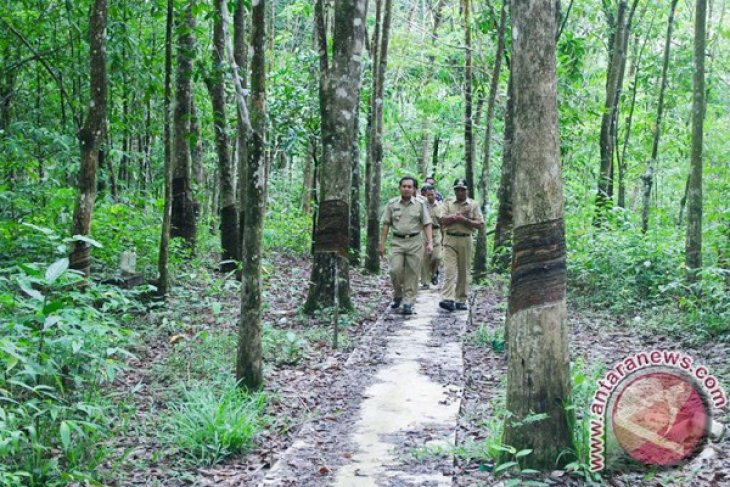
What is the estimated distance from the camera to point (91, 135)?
6.86 meters

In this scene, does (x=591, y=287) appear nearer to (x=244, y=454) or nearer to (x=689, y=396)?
(x=689, y=396)

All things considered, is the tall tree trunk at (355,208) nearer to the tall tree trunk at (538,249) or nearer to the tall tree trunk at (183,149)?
the tall tree trunk at (183,149)

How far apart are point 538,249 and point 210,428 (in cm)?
292

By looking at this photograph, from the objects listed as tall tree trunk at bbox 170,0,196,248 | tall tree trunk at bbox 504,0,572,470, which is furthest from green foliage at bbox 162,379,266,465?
tall tree trunk at bbox 170,0,196,248

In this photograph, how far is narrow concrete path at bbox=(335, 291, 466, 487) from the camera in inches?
194

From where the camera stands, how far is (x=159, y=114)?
17.6 meters

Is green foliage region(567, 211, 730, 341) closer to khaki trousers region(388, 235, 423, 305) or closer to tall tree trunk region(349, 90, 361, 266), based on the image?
khaki trousers region(388, 235, 423, 305)

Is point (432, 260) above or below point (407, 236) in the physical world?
below

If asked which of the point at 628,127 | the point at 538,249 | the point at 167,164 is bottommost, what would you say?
the point at 538,249

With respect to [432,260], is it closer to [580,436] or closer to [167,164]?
[167,164]

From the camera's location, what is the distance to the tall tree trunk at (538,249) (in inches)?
178

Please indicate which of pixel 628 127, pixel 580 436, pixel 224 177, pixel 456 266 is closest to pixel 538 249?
pixel 580 436

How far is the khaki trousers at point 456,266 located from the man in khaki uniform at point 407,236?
24.5 inches

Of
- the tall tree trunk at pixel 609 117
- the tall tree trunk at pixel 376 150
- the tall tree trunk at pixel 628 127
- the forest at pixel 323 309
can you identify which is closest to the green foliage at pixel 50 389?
the forest at pixel 323 309
